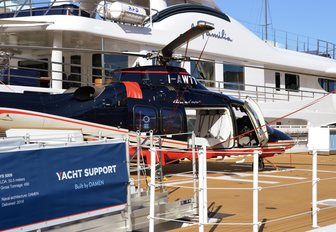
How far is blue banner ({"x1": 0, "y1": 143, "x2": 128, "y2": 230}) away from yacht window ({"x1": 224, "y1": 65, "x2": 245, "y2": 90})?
18.3 m

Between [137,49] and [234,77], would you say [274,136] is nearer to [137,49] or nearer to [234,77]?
[137,49]

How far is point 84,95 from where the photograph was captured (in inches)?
526

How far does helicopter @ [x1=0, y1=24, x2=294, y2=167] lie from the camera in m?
12.5

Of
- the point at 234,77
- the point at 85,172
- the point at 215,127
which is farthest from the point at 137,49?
the point at 85,172

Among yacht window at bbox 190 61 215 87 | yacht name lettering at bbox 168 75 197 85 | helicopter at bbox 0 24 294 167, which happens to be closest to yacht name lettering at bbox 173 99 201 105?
helicopter at bbox 0 24 294 167

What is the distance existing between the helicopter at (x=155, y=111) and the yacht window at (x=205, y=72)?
7244mm

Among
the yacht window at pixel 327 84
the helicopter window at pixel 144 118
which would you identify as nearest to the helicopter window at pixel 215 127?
the helicopter window at pixel 144 118

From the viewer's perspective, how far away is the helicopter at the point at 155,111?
12.5 metres

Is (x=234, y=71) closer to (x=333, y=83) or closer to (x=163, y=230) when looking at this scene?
(x=333, y=83)

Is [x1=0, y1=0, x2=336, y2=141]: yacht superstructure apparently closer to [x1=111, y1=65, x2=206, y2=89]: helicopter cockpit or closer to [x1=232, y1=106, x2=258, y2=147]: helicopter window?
[x1=111, y1=65, x2=206, y2=89]: helicopter cockpit

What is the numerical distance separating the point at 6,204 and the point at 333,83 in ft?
106

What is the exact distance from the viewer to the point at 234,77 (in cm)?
2559

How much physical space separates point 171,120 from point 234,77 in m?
11.9

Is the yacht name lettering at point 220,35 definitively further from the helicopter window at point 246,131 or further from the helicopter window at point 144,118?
the helicopter window at point 144,118
